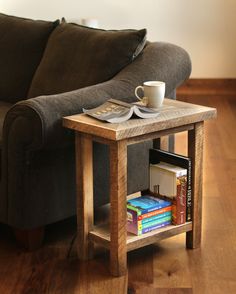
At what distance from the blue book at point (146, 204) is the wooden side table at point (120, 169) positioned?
9 cm

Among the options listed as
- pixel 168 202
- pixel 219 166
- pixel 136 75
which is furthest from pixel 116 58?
pixel 219 166

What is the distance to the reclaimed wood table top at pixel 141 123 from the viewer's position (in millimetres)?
2408

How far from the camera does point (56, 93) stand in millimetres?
3107

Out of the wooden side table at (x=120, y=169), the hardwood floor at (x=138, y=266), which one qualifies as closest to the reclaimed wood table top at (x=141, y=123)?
the wooden side table at (x=120, y=169)

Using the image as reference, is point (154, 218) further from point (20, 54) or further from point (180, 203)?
point (20, 54)

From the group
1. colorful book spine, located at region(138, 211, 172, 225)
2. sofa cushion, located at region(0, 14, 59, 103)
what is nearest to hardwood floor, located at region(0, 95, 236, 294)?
colorful book spine, located at region(138, 211, 172, 225)

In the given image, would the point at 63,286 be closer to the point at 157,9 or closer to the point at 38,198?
the point at 38,198

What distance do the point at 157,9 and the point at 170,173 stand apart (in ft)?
9.51

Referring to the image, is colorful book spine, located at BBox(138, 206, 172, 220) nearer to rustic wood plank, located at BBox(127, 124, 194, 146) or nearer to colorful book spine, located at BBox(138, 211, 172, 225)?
colorful book spine, located at BBox(138, 211, 172, 225)

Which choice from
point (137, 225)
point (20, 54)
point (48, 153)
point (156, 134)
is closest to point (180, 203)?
point (137, 225)

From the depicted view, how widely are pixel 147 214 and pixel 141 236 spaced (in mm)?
88

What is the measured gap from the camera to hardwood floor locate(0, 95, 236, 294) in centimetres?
249

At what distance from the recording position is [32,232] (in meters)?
2.75

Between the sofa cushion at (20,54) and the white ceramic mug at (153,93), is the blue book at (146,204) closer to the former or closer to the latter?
the white ceramic mug at (153,93)
